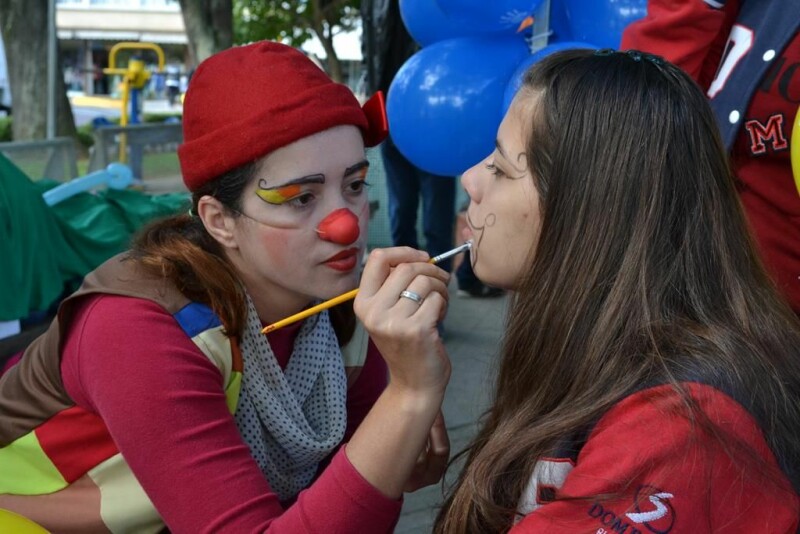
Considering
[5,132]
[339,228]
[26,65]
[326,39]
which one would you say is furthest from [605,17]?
[5,132]

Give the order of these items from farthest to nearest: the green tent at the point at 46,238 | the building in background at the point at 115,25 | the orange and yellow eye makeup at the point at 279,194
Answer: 1. the building in background at the point at 115,25
2. the green tent at the point at 46,238
3. the orange and yellow eye makeup at the point at 279,194

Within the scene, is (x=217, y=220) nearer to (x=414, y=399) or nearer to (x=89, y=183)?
(x=414, y=399)

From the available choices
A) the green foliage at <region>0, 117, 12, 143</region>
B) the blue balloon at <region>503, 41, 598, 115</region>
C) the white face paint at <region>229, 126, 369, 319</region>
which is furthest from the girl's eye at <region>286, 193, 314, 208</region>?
the green foliage at <region>0, 117, 12, 143</region>

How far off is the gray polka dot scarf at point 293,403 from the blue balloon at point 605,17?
1341 mm

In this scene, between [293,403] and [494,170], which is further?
[293,403]

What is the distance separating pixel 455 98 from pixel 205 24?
8436mm

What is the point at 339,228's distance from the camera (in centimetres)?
168

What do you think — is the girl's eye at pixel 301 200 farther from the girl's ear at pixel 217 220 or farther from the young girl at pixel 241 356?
the girl's ear at pixel 217 220

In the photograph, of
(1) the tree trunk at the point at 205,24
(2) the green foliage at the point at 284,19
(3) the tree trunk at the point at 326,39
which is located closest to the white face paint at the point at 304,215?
(1) the tree trunk at the point at 205,24

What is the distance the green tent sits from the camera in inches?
137

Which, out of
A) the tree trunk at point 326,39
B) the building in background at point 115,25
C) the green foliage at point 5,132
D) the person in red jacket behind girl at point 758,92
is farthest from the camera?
the building in background at point 115,25

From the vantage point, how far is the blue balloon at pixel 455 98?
8.93 feet

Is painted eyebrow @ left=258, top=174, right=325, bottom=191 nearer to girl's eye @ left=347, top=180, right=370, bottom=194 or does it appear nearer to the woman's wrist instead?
girl's eye @ left=347, top=180, right=370, bottom=194

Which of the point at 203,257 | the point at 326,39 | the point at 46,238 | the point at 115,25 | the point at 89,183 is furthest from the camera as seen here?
the point at 115,25
